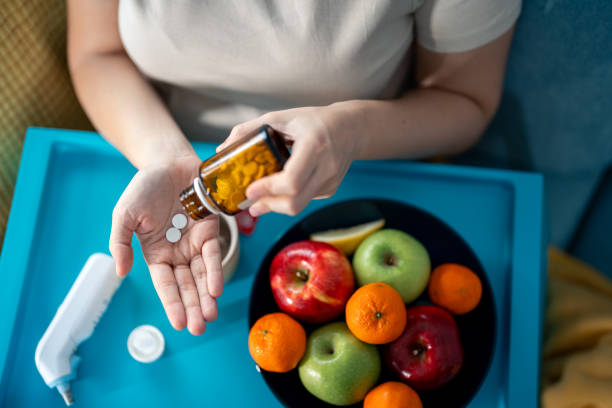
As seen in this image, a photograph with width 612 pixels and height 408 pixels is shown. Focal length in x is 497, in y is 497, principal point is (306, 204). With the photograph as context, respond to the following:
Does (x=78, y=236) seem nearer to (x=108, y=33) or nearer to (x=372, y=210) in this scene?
(x=108, y=33)

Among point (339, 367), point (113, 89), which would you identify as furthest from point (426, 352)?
point (113, 89)

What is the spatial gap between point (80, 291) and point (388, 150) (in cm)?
54

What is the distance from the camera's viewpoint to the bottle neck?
0.62 m

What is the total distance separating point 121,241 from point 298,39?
36cm

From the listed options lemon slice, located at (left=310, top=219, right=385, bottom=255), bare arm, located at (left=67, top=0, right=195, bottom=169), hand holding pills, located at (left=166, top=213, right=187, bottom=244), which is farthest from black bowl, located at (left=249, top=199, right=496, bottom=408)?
bare arm, located at (left=67, top=0, right=195, bottom=169)

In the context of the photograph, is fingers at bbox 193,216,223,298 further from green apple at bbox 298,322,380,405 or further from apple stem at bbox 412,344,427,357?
apple stem at bbox 412,344,427,357

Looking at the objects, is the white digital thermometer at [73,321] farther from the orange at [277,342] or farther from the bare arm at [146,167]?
the orange at [277,342]

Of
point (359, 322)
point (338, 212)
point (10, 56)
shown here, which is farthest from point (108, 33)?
point (359, 322)

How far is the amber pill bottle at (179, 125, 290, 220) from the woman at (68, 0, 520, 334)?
3 cm

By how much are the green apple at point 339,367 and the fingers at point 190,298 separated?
0.50ft

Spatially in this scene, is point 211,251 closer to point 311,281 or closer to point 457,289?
point 311,281

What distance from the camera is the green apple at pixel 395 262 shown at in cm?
70

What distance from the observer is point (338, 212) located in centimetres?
77

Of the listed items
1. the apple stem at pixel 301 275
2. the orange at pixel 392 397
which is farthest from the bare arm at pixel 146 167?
the orange at pixel 392 397
